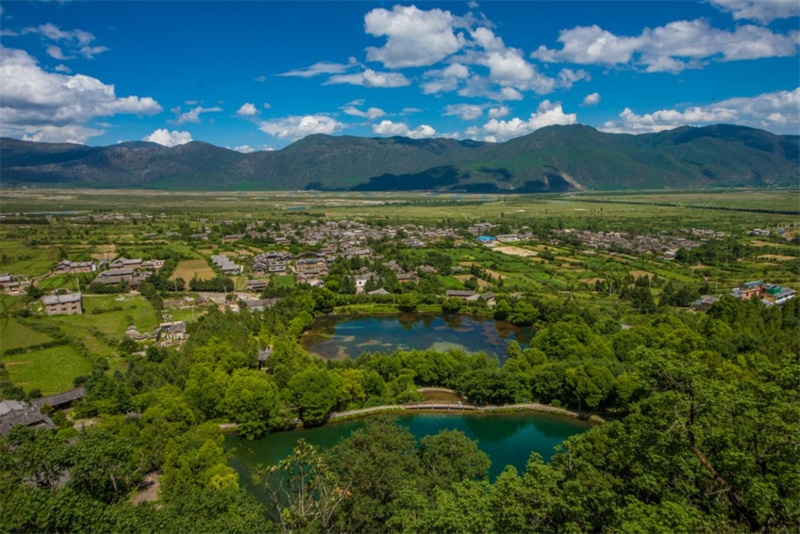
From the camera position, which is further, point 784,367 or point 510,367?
point 510,367

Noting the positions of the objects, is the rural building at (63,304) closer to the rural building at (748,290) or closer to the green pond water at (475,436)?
the green pond water at (475,436)

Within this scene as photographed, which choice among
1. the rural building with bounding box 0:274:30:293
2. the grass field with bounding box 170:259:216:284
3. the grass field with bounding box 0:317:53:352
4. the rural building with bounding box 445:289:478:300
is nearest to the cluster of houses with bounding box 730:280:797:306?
the rural building with bounding box 445:289:478:300

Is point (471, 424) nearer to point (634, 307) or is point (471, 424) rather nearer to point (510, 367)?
point (510, 367)

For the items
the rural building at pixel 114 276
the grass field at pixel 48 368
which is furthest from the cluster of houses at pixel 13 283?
the grass field at pixel 48 368

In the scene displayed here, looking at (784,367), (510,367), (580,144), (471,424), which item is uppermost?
(580,144)

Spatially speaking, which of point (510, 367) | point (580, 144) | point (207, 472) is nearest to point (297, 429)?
point (207, 472)

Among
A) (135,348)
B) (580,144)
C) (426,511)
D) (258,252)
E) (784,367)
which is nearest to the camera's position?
(426,511)
